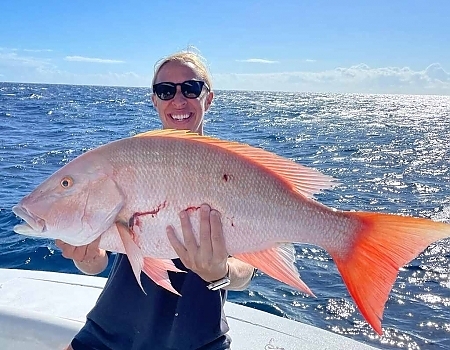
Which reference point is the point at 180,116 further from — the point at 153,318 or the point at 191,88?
the point at 153,318

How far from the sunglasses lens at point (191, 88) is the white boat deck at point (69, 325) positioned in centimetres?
170

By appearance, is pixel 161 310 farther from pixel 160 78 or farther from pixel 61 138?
pixel 61 138

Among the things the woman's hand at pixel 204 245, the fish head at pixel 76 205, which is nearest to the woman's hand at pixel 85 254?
the fish head at pixel 76 205

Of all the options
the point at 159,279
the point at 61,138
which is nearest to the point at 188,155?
the point at 159,279

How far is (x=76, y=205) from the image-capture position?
81.5 inches

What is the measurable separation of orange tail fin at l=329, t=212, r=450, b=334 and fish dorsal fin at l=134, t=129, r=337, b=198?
0.23 m

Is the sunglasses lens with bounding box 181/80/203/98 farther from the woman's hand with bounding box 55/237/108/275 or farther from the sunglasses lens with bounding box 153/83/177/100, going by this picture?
the woman's hand with bounding box 55/237/108/275

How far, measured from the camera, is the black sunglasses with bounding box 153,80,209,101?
2.85m

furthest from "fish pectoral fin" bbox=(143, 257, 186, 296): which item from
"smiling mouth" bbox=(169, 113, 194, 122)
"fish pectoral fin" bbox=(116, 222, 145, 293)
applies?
"smiling mouth" bbox=(169, 113, 194, 122)

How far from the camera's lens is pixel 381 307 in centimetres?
178

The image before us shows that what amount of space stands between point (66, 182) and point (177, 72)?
3.59 ft

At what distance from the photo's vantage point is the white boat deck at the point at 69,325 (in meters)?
3.18

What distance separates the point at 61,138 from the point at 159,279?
17.4 m

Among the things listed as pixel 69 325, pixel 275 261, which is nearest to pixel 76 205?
pixel 275 261
